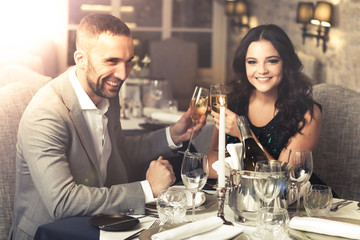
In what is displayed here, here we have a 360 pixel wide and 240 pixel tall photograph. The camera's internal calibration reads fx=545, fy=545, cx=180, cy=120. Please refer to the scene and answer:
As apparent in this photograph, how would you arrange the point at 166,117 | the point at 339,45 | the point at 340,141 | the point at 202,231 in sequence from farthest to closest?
the point at 339,45
the point at 166,117
the point at 340,141
the point at 202,231

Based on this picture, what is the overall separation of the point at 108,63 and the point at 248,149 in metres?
0.58

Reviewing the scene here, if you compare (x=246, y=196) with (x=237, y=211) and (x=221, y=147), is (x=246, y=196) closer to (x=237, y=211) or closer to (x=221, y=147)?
(x=237, y=211)

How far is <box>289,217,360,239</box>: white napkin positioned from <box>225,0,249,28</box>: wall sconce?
551cm

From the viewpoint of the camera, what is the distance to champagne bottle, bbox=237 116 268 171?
1.82 metres

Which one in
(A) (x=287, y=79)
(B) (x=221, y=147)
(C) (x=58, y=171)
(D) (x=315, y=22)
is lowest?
(C) (x=58, y=171)

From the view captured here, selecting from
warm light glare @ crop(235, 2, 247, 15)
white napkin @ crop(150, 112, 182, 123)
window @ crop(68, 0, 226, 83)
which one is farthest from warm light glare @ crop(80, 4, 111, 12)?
white napkin @ crop(150, 112, 182, 123)

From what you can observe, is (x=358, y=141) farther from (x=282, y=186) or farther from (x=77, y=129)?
(x=77, y=129)

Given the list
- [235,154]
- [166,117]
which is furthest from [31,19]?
[235,154]

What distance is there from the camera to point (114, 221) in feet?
5.15

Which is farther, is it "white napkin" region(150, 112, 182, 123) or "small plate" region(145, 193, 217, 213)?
"white napkin" region(150, 112, 182, 123)

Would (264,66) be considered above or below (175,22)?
below

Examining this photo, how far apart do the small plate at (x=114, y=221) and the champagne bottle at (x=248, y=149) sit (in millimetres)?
476

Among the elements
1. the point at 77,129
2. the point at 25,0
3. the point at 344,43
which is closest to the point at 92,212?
the point at 77,129

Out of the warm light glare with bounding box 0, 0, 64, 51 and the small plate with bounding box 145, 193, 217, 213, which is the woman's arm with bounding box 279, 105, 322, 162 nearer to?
the small plate with bounding box 145, 193, 217, 213
